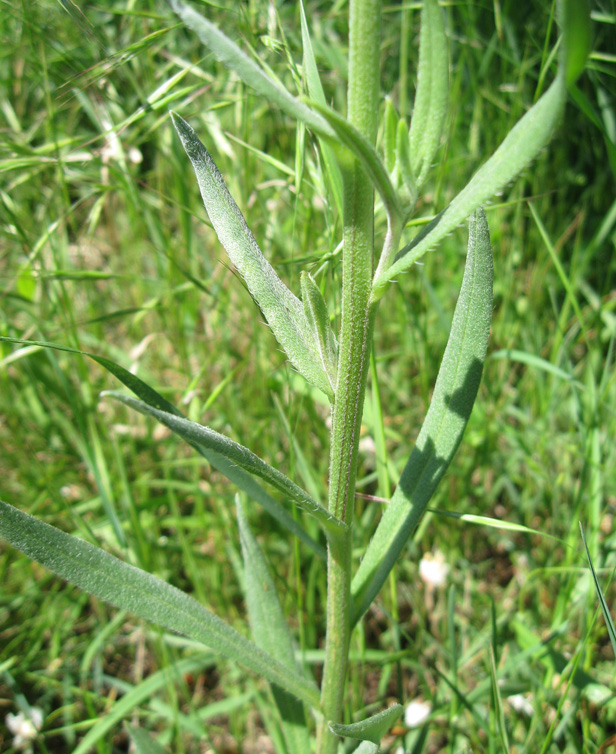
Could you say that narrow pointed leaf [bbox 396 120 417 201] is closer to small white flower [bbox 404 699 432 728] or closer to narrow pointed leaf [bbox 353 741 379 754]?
narrow pointed leaf [bbox 353 741 379 754]

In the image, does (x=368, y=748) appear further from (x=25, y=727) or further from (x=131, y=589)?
(x=25, y=727)

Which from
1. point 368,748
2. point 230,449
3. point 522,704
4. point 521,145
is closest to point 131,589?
point 230,449

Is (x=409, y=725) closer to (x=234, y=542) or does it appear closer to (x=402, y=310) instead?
(x=234, y=542)

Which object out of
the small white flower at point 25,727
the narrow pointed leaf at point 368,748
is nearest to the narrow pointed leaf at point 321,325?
the narrow pointed leaf at point 368,748

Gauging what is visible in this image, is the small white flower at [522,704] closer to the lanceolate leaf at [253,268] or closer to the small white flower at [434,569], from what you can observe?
the small white flower at [434,569]

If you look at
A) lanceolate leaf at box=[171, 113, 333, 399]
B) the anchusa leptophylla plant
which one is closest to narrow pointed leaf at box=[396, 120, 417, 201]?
the anchusa leptophylla plant
